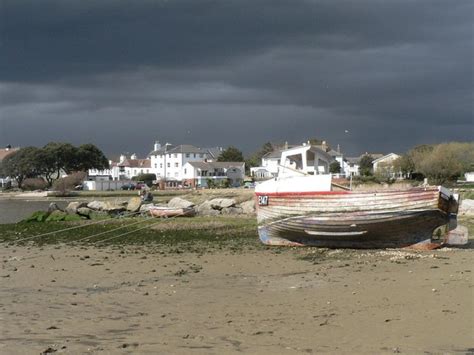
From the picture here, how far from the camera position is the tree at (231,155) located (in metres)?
140

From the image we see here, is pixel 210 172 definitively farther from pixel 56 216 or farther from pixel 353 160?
pixel 56 216

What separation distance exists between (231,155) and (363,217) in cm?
12414

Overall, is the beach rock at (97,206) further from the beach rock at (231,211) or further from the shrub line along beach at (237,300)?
the shrub line along beach at (237,300)

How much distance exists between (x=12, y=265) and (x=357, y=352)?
37.1 feet

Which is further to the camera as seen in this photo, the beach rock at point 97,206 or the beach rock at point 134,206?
the beach rock at point 97,206

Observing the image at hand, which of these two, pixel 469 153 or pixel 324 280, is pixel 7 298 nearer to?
pixel 324 280

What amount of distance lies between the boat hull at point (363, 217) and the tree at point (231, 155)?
12153 cm

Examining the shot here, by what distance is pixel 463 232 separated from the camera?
57.4 feet

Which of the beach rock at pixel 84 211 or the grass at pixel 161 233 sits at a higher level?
the beach rock at pixel 84 211

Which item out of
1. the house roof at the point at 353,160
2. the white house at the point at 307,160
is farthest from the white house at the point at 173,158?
the white house at the point at 307,160

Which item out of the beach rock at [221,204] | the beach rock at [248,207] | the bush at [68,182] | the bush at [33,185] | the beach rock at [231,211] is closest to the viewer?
the beach rock at [231,211]

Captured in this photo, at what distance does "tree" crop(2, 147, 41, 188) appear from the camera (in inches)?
4411

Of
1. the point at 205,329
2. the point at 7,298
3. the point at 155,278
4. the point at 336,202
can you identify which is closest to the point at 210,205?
the point at 336,202

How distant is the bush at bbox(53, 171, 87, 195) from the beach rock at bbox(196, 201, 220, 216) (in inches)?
2428
